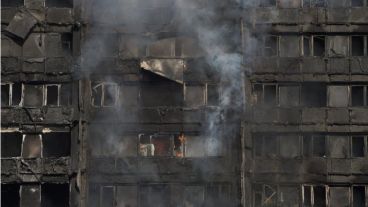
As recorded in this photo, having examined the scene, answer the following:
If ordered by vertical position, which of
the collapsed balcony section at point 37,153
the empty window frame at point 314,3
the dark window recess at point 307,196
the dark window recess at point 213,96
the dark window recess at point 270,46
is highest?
the empty window frame at point 314,3

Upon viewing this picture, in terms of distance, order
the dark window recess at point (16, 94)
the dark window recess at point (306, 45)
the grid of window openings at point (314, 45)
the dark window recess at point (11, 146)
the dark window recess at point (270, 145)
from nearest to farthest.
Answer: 1. the dark window recess at point (11, 146)
2. the dark window recess at point (270, 145)
3. the dark window recess at point (16, 94)
4. the grid of window openings at point (314, 45)
5. the dark window recess at point (306, 45)

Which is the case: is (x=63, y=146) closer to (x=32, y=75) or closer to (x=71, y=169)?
(x=71, y=169)

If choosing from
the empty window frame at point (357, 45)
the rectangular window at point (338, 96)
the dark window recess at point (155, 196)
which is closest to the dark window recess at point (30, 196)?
the dark window recess at point (155, 196)

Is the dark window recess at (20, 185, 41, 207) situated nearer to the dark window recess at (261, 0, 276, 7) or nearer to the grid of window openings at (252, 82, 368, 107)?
the grid of window openings at (252, 82, 368, 107)

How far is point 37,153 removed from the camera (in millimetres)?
27375

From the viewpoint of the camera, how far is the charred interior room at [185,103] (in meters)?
27.0

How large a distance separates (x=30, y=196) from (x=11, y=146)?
263 centimetres

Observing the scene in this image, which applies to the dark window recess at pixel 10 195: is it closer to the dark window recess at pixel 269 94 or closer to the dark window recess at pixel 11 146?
the dark window recess at pixel 11 146

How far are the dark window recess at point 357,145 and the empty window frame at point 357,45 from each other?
414cm

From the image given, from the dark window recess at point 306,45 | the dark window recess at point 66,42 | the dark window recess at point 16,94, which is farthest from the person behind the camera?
the dark window recess at point 66,42

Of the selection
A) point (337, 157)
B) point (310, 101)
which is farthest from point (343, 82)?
point (337, 157)

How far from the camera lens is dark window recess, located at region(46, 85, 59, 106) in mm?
27609

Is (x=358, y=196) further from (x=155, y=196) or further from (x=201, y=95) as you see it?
(x=155, y=196)

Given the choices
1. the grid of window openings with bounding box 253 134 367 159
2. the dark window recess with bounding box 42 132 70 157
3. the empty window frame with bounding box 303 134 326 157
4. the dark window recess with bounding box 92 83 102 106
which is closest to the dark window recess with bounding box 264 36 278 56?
the grid of window openings with bounding box 253 134 367 159
